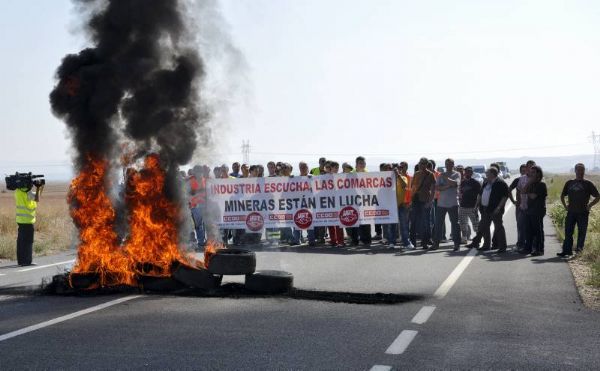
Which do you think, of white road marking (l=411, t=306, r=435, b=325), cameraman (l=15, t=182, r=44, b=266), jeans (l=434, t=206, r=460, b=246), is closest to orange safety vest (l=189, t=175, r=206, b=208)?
cameraman (l=15, t=182, r=44, b=266)

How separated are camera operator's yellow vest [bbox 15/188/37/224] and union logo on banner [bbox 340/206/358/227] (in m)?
6.83

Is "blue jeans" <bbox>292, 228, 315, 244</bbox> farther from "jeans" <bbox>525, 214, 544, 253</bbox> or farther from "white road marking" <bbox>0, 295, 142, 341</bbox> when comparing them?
"white road marking" <bbox>0, 295, 142, 341</bbox>

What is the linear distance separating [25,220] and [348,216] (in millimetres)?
7097

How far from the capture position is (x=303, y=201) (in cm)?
1709

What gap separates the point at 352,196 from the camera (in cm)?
1680

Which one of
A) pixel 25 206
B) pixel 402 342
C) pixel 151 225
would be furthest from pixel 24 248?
pixel 402 342

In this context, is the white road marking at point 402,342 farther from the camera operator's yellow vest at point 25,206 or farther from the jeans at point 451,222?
the camera operator's yellow vest at point 25,206

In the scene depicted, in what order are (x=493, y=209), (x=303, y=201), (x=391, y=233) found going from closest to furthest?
(x=493, y=209) → (x=391, y=233) → (x=303, y=201)

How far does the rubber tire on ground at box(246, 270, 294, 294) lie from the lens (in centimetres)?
923

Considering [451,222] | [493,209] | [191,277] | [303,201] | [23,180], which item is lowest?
[191,277]

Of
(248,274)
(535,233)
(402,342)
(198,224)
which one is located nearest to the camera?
(402,342)

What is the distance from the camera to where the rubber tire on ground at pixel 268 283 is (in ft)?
30.3

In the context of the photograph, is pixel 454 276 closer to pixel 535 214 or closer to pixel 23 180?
pixel 535 214

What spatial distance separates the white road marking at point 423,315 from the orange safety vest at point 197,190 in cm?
1007
